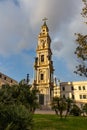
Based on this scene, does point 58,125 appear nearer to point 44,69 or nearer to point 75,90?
point 44,69

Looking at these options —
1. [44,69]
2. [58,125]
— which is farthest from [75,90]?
[58,125]

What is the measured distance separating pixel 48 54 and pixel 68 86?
18314mm

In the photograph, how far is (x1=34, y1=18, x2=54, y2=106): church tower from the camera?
8406cm

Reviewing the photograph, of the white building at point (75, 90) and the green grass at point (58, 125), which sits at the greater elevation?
the white building at point (75, 90)

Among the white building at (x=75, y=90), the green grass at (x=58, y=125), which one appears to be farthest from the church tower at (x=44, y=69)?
the green grass at (x=58, y=125)

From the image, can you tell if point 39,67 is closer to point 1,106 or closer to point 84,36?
point 84,36

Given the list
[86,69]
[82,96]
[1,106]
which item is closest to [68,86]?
[82,96]

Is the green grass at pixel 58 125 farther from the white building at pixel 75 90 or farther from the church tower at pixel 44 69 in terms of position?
the white building at pixel 75 90

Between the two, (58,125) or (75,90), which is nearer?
(58,125)

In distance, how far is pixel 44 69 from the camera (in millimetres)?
88562

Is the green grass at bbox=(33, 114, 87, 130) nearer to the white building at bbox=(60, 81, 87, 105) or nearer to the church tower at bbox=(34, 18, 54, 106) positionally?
the church tower at bbox=(34, 18, 54, 106)

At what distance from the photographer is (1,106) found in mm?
17688

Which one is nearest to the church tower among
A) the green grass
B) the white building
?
the white building

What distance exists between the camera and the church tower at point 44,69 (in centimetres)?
8406
